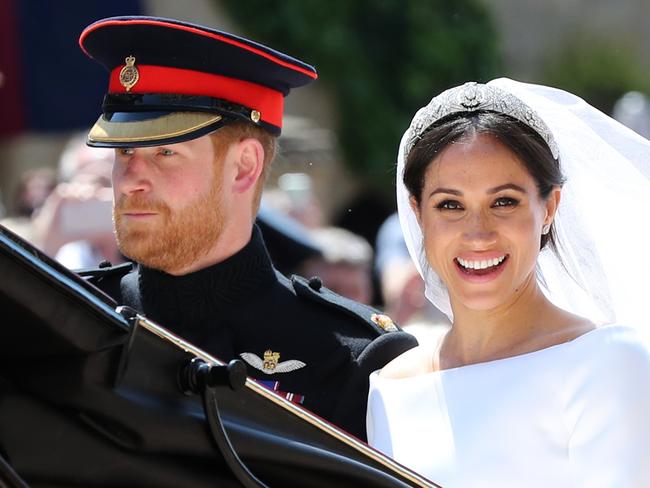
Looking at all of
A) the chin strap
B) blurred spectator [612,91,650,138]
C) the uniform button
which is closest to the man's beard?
the uniform button

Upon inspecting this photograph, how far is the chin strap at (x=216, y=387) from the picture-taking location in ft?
5.78

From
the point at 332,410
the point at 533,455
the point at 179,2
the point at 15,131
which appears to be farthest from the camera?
the point at 179,2

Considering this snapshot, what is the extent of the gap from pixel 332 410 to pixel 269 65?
2.59 feet

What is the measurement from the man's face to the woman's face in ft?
1.66

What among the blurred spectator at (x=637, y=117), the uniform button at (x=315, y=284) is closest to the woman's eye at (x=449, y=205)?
the uniform button at (x=315, y=284)

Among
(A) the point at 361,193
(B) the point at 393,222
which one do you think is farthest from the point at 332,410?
(A) the point at 361,193

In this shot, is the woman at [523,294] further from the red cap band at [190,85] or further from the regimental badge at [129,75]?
the regimental badge at [129,75]

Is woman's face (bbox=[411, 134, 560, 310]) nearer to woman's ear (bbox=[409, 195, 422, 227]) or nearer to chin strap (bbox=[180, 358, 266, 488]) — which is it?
woman's ear (bbox=[409, 195, 422, 227])

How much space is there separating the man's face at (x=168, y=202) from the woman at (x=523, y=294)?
435mm

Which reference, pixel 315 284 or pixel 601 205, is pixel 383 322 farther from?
pixel 601 205

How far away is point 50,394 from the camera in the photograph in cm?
170

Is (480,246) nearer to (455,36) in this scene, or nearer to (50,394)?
(50,394)

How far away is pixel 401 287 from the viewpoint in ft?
21.2

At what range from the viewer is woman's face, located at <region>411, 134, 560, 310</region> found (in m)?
2.69
